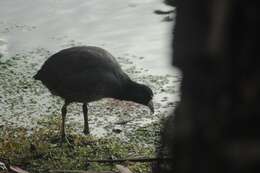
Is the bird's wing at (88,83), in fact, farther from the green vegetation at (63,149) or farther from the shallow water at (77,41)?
the shallow water at (77,41)

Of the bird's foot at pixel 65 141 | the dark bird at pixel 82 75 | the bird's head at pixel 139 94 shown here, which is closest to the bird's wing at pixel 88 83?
the dark bird at pixel 82 75

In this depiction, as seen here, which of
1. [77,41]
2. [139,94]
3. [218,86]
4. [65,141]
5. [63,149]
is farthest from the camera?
[77,41]

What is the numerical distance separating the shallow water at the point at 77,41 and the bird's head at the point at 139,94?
0.28 meters

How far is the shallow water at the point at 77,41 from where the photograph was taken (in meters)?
8.14

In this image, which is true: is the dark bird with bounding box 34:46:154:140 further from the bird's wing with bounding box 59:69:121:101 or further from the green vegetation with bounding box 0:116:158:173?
the green vegetation with bounding box 0:116:158:173

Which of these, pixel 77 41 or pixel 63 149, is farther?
pixel 77 41

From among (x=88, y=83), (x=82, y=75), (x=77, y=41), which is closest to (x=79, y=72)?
(x=82, y=75)

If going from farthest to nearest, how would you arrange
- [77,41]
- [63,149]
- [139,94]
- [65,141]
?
[77,41] < [139,94] < [65,141] < [63,149]

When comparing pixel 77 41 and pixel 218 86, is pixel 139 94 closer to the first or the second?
pixel 77 41

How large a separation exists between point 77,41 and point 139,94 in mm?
2818

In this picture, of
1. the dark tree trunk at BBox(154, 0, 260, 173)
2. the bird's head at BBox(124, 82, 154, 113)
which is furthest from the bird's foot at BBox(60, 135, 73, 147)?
the dark tree trunk at BBox(154, 0, 260, 173)

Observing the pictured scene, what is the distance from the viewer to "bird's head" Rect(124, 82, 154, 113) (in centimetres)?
757

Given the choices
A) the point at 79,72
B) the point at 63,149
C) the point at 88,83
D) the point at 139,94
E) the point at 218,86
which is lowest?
the point at 63,149

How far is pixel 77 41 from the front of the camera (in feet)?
33.1
